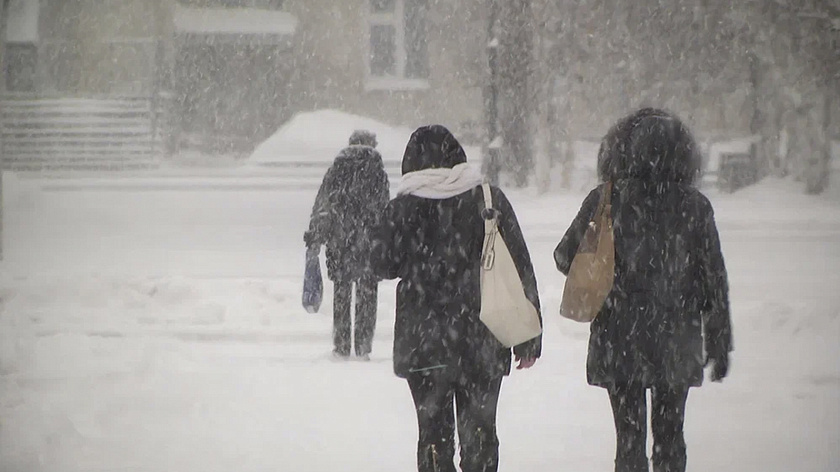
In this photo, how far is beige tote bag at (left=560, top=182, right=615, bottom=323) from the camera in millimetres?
3543

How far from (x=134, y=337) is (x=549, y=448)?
13.1ft

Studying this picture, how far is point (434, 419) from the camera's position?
11.9 feet

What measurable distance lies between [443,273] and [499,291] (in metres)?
0.21

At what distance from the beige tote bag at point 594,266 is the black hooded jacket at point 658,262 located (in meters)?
0.03

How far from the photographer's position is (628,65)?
63.2 ft

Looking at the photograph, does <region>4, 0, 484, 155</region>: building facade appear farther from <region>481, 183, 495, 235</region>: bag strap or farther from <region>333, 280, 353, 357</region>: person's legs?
<region>481, 183, 495, 235</region>: bag strap

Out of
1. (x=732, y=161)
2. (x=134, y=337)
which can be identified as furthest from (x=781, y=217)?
(x=134, y=337)

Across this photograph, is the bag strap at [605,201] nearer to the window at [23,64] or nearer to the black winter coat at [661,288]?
the black winter coat at [661,288]

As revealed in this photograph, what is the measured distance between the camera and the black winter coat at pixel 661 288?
352 centimetres

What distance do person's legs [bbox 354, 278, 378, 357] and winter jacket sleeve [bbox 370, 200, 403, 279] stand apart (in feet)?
10.5

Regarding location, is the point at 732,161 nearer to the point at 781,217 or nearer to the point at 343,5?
the point at 781,217

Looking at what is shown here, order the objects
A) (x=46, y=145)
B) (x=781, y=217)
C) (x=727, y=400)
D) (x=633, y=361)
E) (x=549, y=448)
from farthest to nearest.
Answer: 1. (x=46, y=145)
2. (x=781, y=217)
3. (x=727, y=400)
4. (x=549, y=448)
5. (x=633, y=361)

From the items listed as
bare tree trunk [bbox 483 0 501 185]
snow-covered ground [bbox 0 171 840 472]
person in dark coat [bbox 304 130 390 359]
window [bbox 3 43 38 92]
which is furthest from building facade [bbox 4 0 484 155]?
person in dark coat [bbox 304 130 390 359]

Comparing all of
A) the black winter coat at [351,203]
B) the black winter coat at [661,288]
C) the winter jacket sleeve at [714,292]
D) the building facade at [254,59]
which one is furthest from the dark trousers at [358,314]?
the building facade at [254,59]
